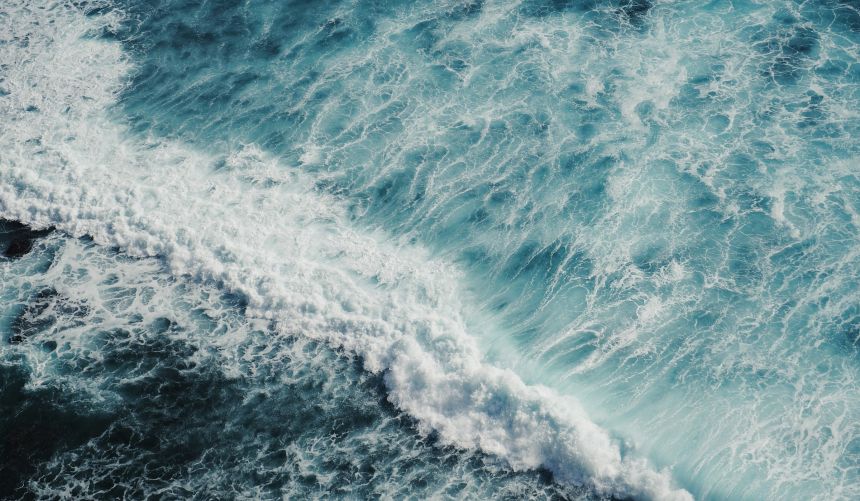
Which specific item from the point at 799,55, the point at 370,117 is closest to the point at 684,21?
the point at 799,55

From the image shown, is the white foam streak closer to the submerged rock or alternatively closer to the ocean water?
the ocean water

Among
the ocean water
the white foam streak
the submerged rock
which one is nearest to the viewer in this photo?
the ocean water

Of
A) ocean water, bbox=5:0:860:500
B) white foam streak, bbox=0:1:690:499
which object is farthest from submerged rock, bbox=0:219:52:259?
white foam streak, bbox=0:1:690:499

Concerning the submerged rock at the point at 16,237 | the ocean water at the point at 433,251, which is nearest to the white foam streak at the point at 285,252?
the ocean water at the point at 433,251

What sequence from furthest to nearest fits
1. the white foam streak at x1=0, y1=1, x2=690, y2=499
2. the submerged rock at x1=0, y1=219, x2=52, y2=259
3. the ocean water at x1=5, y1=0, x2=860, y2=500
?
the submerged rock at x1=0, y1=219, x2=52, y2=259 → the white foam streak at x1=0, y1=1, x2=690, y2=499 → the ocean water at x1=5, y1=0, x2=860, y2=500

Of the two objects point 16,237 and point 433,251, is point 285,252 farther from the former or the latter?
point 16,237

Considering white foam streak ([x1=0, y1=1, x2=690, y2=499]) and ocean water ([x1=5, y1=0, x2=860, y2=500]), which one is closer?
ocean water ([x1=5, y1=0, x2=860, y2=500])

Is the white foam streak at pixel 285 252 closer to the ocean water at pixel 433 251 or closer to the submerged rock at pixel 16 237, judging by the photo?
the ocean water at pixel 433 251
